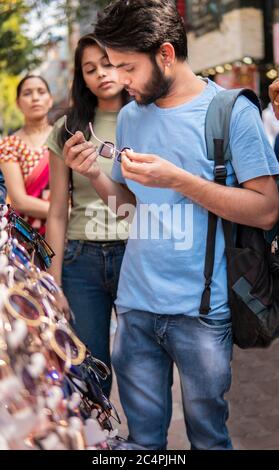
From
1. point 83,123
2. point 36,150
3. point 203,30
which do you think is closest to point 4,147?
point 36,150

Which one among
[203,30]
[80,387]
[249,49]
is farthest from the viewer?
[203,30]

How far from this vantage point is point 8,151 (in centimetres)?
423

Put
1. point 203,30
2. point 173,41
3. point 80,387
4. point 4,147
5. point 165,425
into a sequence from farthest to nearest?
1. point 203,30
2. point 4,147
3. point 165,425
4. point 173,41
5. point 80,387

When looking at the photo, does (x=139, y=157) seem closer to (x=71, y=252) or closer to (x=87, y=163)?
(x=87, y=163)

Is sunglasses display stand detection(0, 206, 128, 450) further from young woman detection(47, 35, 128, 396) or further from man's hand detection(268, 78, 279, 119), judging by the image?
young woman detection(47, 35, 128, 396)

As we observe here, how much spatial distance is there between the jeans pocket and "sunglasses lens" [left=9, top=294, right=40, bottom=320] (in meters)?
1.49

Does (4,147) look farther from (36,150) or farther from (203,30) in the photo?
(203,30)

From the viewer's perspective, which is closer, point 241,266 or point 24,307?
point 24,307

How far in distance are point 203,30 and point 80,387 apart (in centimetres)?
1243

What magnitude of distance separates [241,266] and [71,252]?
1117 millimetres

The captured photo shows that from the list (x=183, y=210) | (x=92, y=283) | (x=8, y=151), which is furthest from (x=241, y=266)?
(x=8, y=151)

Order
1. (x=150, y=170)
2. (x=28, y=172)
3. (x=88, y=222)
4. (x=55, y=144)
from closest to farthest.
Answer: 1. (x=150, y=170)
2. (x=55, y=144)
3. (x=88, y=222)
4. (x=28, y=172)

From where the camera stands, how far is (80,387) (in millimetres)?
1656

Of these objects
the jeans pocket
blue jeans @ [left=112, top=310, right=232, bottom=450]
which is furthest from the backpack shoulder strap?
the jeans pocket
